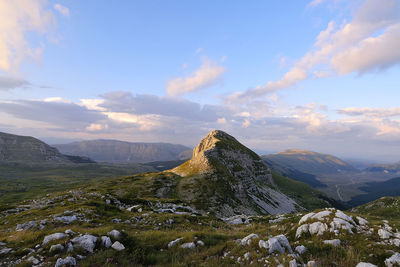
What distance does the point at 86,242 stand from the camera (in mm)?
11594

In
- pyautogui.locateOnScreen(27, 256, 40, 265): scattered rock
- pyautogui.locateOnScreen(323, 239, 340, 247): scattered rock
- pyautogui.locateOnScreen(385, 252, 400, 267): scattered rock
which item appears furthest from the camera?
pyautogui.locateOnScreen(323, 239, 340, 247): scattered rock

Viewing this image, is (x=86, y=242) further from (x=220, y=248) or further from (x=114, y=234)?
(x=220, y=248)

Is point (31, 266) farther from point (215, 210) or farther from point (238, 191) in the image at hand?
point (238, 191)

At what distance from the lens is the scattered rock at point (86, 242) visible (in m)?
11.3

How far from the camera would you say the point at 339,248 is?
1059 cm

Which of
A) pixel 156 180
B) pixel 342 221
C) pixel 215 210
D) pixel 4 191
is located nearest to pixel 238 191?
pixel 215 210

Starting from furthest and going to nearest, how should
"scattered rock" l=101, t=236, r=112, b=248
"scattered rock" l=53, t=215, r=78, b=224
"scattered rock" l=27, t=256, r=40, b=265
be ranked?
1. "scattered rock" l=53, t=215, r=78, b=224
2. "scattered rock" l=101, t=236, r=112, b=248
3. "scattered rock" l=27, t=256, r=40, b=265

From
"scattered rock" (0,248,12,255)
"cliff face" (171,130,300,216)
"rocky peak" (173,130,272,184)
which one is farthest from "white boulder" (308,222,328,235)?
"rocky peak" (173,130,272,184)

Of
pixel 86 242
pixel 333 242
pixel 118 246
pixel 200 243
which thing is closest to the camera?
pixel 333 242

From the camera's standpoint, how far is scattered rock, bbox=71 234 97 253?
1128 centimetres

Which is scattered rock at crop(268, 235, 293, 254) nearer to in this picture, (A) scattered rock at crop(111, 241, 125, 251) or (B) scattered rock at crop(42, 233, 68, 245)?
(A) scattered rock at crop(111, 241, 125, 251)

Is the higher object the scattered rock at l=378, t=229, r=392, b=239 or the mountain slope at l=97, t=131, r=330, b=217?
the scattered rock at l=378, t=229, r=392, b=239

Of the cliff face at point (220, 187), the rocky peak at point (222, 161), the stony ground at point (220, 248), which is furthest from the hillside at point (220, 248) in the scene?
the rocky peak at point (222, 161)

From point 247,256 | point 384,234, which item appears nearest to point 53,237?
point 247,256
